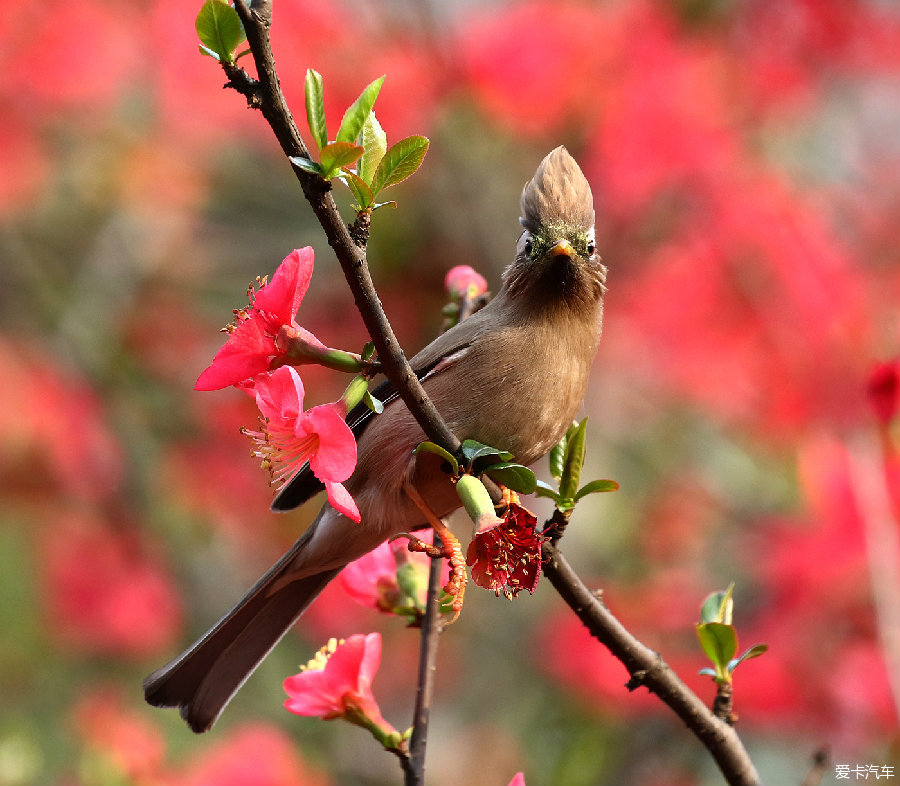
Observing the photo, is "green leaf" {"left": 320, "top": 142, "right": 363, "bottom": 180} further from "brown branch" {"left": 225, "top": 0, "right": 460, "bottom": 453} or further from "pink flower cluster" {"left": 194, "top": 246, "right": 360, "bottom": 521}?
"pink flower cluster" {"left": 194, "top": 246, "right": 360, "bottom": 521}

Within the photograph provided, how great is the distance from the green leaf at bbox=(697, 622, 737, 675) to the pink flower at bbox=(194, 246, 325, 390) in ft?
2.43

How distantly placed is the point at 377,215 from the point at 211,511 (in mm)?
1730

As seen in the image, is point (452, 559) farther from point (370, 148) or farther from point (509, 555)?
point (370, 148)

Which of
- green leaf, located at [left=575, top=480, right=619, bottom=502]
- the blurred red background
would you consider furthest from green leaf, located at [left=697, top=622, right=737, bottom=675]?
the blurred red background

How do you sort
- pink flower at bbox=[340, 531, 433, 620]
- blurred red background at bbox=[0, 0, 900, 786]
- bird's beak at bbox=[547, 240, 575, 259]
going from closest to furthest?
1. pink flower at bbox=[340, 531, 433, 620]
2. bird's beak at bbox=[547, 240, 575, 259]
3. blurred red background at bbox=[0, 0, 900, 786]

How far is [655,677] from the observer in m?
1.53

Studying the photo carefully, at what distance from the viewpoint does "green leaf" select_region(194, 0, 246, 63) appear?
1.18 meters

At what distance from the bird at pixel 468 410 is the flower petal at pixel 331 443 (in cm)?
62

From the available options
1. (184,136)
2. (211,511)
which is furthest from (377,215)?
(211,511)

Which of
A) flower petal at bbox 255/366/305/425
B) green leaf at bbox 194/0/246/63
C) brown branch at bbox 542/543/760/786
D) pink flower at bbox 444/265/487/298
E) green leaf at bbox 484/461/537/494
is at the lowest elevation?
brown branch at bbox 542/543/760/786

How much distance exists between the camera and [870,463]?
2.86 meters

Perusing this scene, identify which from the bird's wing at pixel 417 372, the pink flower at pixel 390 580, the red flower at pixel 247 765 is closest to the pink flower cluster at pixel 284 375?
the pink flower at pixel 390 580

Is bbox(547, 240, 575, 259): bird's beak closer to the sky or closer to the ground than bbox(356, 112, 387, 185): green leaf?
closer to the sky

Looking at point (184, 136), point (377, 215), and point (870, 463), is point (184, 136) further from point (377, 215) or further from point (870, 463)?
point (870, 463)
